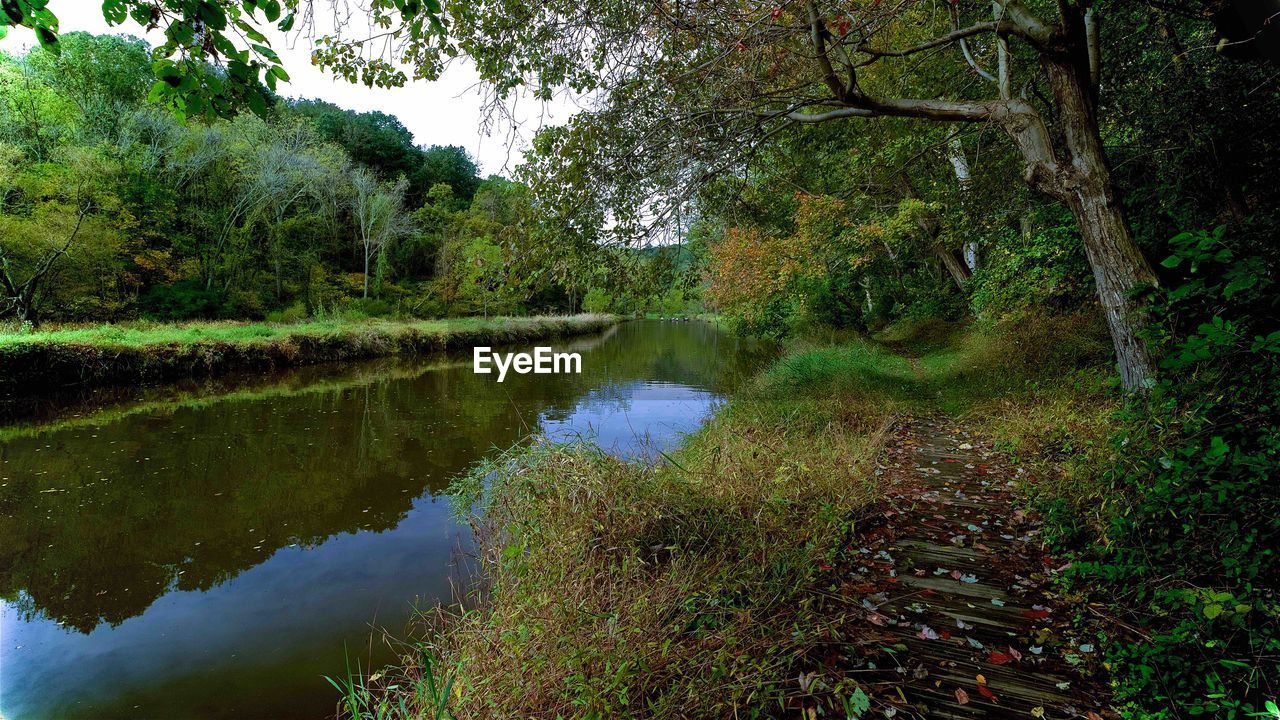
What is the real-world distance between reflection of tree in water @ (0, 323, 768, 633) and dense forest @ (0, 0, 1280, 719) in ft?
9.51

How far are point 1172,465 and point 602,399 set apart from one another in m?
10.5

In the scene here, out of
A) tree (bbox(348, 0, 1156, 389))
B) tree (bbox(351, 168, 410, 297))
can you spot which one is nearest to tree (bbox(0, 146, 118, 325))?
tree (bbox(351, 168, 410, 297))

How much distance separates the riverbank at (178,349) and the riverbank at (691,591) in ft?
37.8

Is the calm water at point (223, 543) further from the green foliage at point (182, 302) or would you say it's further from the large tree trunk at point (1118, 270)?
the green foliage at point (182, 302)

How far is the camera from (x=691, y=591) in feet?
8.45

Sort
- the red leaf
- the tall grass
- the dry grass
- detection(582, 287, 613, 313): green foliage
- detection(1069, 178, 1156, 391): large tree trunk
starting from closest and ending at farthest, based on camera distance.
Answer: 1. the dry grass
2. the red leaf
3. detection(1069, 178, 1156, 391): large tree trunk
4. detection(582, 287, 613, 313): green foliage
5. the tall grass

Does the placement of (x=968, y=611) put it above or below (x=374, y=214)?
below

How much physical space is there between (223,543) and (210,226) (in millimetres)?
24682

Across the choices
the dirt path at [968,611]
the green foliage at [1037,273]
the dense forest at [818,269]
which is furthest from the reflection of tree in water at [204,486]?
A: the green foliage at [1037,273]

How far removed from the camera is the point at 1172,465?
2.43 metres

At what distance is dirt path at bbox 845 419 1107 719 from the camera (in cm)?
213

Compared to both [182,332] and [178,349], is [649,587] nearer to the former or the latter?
[178,349]

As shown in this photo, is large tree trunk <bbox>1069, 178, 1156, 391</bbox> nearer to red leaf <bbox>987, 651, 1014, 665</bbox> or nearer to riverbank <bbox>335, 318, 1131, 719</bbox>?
riverbank <bbox>335, 318, 1131, 719</bbox>

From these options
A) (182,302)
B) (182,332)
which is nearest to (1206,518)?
(182,332)
